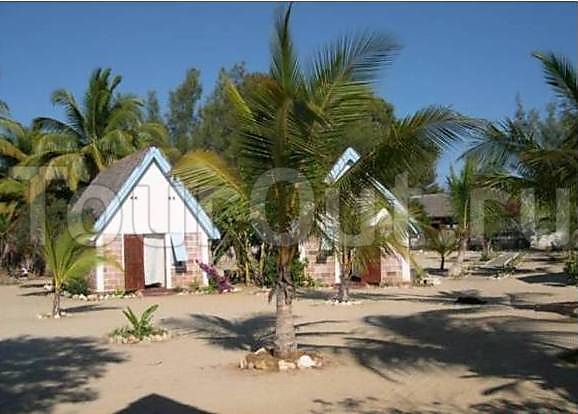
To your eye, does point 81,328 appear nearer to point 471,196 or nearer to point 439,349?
point 439,349

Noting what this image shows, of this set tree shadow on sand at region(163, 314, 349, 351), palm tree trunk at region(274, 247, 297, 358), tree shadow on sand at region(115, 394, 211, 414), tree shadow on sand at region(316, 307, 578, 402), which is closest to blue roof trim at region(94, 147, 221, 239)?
tree shadow on sand at region(163, 314, 349, 351)

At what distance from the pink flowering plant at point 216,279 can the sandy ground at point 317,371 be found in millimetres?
5054

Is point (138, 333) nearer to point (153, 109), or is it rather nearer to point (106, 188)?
point (106, 188)

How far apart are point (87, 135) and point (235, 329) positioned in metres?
21.4

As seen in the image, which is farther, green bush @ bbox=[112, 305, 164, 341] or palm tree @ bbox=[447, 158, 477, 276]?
palm tree @ bbox=[447, 158, 477, 276]

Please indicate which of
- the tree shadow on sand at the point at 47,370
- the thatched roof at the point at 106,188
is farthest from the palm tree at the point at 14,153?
the tree shadow on sand at the point at 47,370

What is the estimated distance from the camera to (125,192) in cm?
2272

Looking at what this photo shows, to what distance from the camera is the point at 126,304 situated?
19672 millimetres

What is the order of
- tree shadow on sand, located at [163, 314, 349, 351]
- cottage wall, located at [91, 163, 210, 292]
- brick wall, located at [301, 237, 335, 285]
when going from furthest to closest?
1. brick wall, located at [301, 237, 335, 285]
2. cottage wall, located at [91, 163, 210, 292]
3. tree shadow on sand, located at [163, 314, 349, 351]

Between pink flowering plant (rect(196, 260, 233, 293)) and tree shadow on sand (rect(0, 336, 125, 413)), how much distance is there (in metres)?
9.81

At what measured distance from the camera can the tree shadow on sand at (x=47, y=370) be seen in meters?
8.32

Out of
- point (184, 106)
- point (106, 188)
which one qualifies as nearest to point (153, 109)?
point (184, 106)

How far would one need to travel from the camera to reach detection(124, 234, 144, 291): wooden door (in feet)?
73.9

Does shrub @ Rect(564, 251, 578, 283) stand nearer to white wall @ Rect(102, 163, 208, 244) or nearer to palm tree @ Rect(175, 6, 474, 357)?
white wall @ Rect(102, 163, 208, 244)
